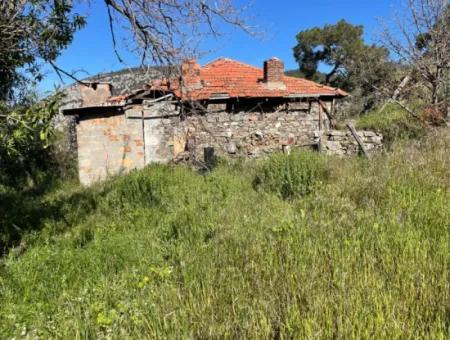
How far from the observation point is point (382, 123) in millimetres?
14297

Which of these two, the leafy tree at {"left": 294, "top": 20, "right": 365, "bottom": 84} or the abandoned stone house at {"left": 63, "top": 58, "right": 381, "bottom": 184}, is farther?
the leafy tree at {"left": 294, "top": 20, "right": 365, "bottom": 84}

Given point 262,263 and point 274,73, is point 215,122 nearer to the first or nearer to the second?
point 274,73

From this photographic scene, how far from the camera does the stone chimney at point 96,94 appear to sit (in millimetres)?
14250

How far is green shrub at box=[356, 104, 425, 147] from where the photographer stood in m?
11.5

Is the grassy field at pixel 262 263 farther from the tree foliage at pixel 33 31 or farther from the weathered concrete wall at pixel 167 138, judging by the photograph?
the weathered concrete wall at pixel 167 138

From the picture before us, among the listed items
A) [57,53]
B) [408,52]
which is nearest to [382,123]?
[408,52]

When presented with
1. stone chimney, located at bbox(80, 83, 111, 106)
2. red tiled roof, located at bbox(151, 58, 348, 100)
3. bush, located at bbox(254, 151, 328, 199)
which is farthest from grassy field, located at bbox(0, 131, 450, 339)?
stone chimney, located at bbox(80, 83, 111, 106)

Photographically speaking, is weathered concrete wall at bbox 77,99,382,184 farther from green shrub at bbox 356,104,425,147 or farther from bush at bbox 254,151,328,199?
bush at bbox 254,151,328,199

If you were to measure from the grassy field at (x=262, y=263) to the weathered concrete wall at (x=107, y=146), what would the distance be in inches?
242

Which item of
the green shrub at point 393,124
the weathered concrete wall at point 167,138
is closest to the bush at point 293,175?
the green shrub at point 393,124

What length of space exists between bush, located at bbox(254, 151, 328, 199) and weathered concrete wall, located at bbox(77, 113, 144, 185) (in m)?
6.71

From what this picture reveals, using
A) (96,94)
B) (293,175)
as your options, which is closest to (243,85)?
(96,94)

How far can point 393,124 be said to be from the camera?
13.5m

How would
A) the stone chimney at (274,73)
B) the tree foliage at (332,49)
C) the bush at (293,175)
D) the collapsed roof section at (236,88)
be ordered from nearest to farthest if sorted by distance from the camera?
the bush at (293,175), the collapsed roof section at (236,88), the stone chimney at (274,73), the tree foliage at (332,49)
